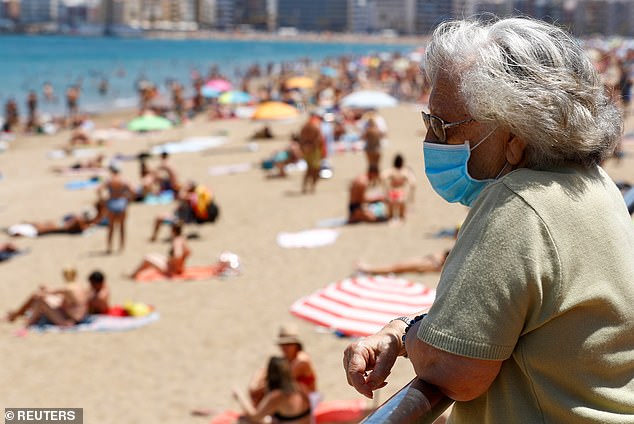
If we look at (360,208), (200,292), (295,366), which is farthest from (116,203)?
(295,366)

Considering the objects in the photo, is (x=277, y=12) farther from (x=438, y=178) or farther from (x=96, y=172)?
(x=438, y=178)

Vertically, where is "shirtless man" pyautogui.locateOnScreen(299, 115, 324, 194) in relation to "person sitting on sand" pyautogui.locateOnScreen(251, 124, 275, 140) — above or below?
above

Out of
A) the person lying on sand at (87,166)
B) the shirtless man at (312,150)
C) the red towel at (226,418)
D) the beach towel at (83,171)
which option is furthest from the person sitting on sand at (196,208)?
the red towel at (226,418)

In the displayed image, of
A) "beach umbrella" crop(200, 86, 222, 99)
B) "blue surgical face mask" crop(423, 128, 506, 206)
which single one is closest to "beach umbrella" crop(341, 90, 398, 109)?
"beach umbrella" crop(200, 86, 222, 99)

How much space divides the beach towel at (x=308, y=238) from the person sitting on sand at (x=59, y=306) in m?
2.99

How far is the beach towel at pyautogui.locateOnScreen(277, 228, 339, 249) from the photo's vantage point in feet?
32.3

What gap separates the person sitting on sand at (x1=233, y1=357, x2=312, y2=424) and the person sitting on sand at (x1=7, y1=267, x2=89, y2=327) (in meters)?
3.05

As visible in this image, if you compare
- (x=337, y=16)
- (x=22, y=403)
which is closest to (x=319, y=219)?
(x=22, y=403)

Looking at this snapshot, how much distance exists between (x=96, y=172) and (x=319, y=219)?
7039 millimetres

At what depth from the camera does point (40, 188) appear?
15289 millimetres

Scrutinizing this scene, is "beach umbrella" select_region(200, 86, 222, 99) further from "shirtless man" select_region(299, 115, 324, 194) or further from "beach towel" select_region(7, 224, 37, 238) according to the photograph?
"beach towel" select_region(7, 224, 37, 238)

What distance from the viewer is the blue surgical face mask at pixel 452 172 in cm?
134

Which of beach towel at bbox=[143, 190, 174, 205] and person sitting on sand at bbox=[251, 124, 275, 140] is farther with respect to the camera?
person sitting on sand at bbox=[251, 124, 275, 140]

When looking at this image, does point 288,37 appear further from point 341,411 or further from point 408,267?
point 341,411
